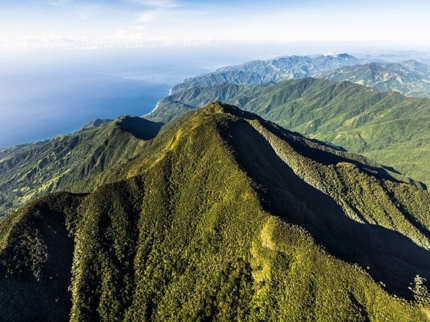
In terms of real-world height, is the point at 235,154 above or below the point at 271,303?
above

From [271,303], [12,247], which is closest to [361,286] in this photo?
[271,303]

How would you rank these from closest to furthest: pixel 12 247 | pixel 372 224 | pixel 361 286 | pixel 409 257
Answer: pixel 361 286 < pixel 12 247 < pixel 409 257 < pixel 372 224

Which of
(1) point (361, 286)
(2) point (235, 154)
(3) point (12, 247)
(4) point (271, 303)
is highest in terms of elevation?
(2) point (235, 154)

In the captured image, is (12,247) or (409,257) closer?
(12,247)

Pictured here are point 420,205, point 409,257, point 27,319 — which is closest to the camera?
point 27,319

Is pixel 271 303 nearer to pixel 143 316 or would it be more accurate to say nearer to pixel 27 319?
pixel 143 316

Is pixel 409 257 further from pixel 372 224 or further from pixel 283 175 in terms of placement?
pixel 283 175
